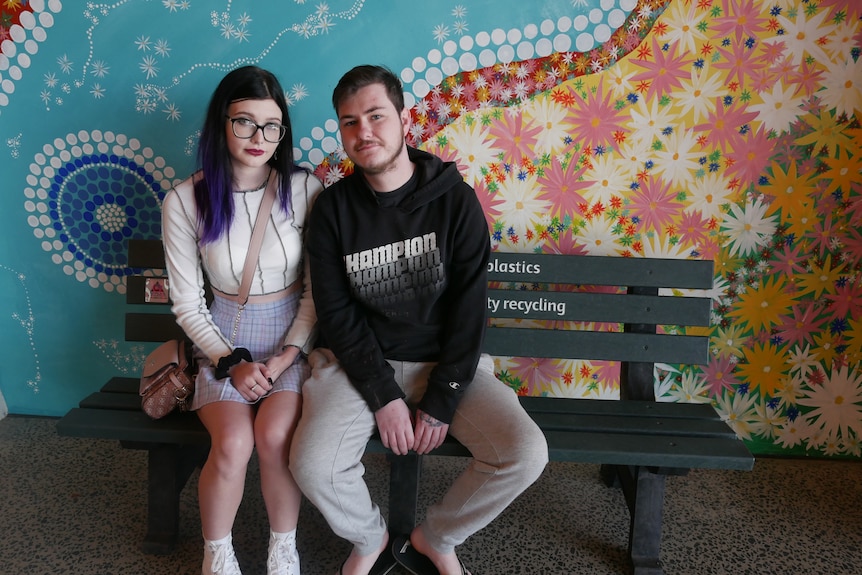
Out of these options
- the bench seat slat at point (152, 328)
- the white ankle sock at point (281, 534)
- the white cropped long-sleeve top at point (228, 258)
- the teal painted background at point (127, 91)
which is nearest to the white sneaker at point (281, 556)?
the white ankle sock at point (281, 534)

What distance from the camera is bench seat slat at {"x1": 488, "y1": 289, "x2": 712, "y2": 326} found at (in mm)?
2182

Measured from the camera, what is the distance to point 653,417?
204 cm

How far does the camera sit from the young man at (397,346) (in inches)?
66.8

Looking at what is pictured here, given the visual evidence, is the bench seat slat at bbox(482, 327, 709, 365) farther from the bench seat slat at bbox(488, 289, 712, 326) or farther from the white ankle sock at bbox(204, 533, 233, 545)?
the white ankle sock at bbox(204, 533, 233, 545)

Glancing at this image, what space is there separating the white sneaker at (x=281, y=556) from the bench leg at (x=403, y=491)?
1.09 ft

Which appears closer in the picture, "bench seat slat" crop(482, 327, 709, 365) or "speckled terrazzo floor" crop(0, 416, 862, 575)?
"speckled terrazzo floor" crop(0, 416, 862, 575)

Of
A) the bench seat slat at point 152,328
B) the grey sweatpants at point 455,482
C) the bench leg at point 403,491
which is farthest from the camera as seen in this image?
the bench seat slat at point 152,328

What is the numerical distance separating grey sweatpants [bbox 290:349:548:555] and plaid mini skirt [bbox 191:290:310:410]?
11 cm

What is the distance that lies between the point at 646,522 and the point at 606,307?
29.4 inches

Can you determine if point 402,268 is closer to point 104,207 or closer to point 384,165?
point 384,165

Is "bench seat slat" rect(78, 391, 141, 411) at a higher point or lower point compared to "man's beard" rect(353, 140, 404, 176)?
lower

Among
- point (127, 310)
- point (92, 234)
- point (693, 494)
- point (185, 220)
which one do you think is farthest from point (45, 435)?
point (693, 494)

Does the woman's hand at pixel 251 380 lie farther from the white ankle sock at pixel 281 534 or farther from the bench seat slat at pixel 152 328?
the bench seat slat at pixel 152 328

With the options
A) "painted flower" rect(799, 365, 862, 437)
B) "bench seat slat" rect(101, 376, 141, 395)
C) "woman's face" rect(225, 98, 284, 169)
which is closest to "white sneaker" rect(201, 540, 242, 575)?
"bench seat slat" rect(101, 376, 141, 395)
